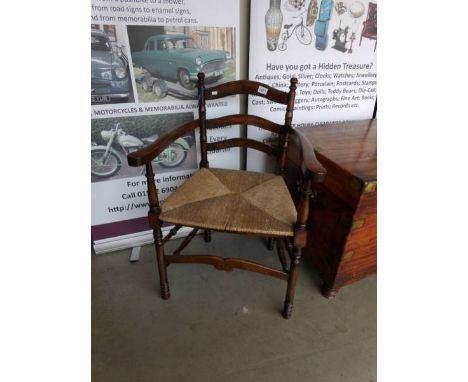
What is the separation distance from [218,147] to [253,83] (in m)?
0.33

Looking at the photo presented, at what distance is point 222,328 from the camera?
4.09ft

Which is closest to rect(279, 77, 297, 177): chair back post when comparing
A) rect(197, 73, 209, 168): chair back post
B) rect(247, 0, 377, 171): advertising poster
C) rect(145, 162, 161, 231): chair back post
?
rect(247, 0, 377, 171): advertising poster

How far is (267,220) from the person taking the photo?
3.50ft

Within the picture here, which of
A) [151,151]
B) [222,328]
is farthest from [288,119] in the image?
[222,328]

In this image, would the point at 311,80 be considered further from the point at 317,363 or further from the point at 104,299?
the point at 104,299

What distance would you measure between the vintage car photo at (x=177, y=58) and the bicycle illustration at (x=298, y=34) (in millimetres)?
242

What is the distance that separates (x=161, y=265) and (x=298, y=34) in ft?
4.08

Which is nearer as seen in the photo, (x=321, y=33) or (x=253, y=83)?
(x=253, y=83)

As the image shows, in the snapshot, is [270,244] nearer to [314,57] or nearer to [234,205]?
[234,205]

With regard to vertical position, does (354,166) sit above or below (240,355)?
above

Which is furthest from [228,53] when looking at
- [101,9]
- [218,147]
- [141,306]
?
[141,306]

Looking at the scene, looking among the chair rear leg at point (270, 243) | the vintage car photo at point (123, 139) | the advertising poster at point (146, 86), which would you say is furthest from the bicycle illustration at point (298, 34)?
the chair rear leg at point (270, 243)

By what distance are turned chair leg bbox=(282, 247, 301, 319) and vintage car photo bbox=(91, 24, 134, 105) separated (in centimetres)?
98

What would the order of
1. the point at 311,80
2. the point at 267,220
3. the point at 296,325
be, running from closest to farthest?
the point at 267,220 < the point at 296,325 < the point at 311,80
